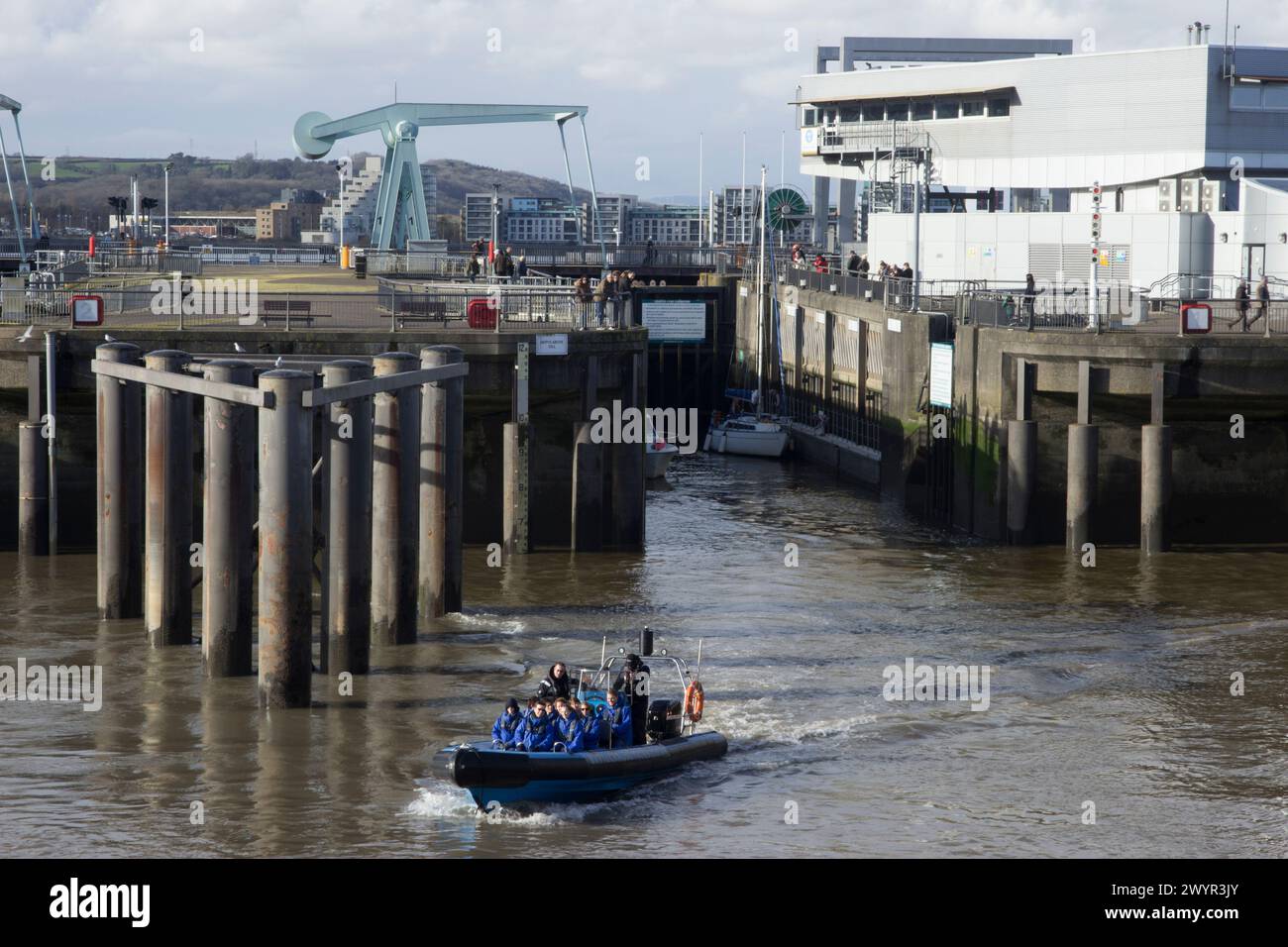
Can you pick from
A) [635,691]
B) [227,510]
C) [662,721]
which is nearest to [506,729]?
[635,691]

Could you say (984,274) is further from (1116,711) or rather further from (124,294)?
(1116,711)

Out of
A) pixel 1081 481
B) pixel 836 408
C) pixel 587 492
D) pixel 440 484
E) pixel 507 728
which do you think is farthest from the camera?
pixel 836 408

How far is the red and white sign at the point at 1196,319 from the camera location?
136 feet

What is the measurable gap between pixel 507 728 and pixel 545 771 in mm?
1126

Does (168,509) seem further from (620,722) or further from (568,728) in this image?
Answer: (620,722)

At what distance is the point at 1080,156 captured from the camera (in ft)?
257

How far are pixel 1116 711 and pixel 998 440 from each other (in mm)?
15955

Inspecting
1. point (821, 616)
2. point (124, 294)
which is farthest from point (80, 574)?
point (821, 616)

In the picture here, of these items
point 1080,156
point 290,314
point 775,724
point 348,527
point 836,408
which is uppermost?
point 1080,156

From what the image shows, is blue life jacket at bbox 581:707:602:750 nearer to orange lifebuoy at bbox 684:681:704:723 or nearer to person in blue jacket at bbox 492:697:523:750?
person in blue jacket at bbox 492:697:523:750

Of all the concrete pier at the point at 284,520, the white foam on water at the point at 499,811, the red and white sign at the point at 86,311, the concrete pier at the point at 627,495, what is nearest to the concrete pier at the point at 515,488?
the concrete pier at the point at 627,495

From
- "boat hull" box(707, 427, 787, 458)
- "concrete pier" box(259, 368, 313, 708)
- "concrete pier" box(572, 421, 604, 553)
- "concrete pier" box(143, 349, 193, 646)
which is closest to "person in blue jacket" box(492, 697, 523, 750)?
"concrete pier" box(259, 368, 313, 708)

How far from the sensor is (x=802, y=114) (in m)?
101

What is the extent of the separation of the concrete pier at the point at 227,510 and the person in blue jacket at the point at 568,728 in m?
6.04
